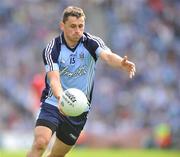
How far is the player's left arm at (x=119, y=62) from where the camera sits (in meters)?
10.2

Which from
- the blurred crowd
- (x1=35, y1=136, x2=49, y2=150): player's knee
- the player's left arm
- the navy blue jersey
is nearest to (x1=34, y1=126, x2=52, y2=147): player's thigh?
(x1=35, y1=136, x2=49, y2=150): player's knee

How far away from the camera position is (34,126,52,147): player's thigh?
10359mm

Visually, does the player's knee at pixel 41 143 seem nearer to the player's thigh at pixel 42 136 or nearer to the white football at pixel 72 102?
the player's thigh at pixel 42 136

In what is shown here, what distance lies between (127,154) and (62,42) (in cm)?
903

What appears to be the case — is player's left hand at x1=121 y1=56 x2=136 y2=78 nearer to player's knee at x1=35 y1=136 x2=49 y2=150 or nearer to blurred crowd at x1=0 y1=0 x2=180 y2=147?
player's knee at x1=35 y1=136 x2=49 y2=150

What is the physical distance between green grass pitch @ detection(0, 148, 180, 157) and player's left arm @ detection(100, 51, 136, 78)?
8.01 m

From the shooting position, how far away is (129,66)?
10297mm

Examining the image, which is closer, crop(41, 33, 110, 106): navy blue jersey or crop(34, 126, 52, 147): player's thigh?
crop(34, 126, 52, 147): player's thigh

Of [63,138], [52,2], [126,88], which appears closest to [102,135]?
[126,88]

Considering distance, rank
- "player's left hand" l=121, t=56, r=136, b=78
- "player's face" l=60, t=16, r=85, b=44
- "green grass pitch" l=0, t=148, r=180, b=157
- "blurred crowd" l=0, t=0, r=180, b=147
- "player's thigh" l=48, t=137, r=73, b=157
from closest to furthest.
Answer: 1. "player's left hand" l=121, t=56, r=136, b=78
2. "player's face" l=60, t=16, r=85, b=44
3. "player's thigh" l=48, t=137, r=73, b=157
4. "green grass pitch" l=0, t=148, r=180, b=157
5. "blurred crowd" l=0, t=0, r=180, b=147

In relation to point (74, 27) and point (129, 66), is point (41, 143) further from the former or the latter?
point (74, 27)

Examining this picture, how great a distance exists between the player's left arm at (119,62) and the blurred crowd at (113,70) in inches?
448

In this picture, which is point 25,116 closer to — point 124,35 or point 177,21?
point 124,35

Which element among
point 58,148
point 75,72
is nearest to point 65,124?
point 58,148
